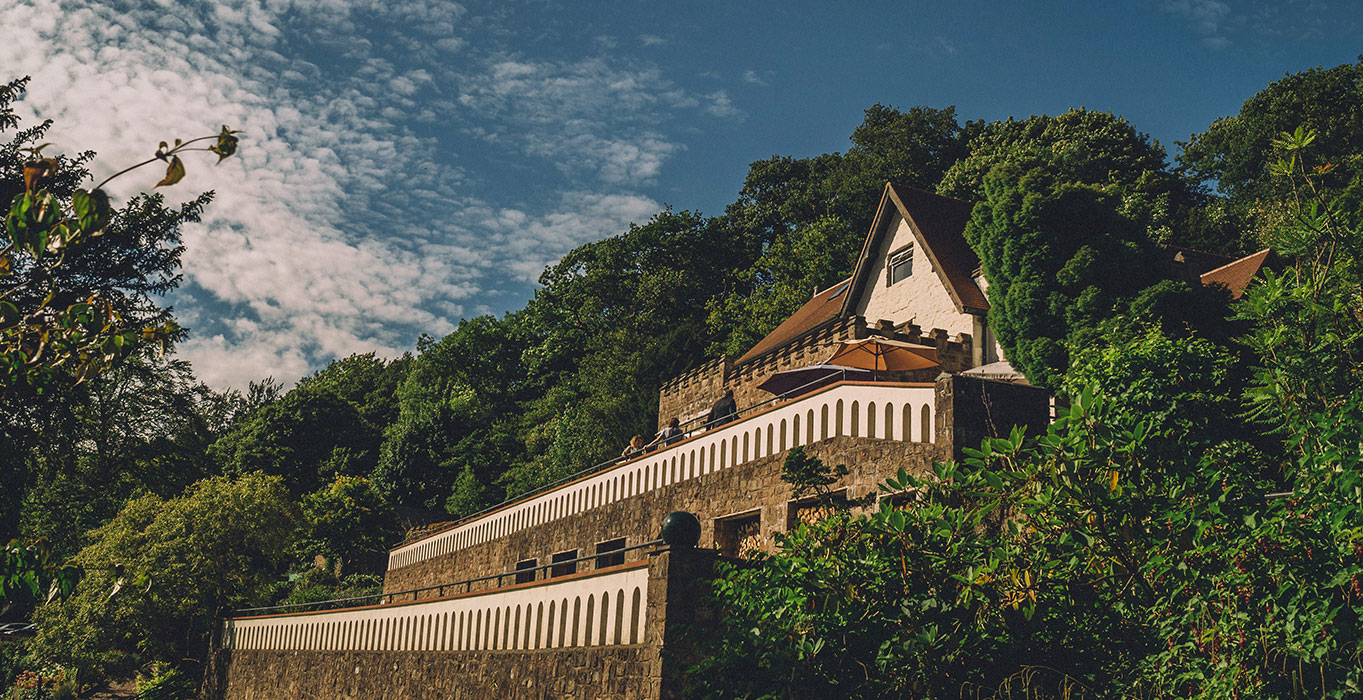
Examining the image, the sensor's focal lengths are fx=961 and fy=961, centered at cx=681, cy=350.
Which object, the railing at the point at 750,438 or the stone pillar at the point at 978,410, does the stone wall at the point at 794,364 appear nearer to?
the railing at the point at 750,438

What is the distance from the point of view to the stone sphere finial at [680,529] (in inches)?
401

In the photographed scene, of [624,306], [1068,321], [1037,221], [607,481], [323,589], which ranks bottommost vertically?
[323,589]

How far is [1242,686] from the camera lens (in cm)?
580

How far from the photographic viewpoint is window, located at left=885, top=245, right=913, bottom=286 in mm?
23002

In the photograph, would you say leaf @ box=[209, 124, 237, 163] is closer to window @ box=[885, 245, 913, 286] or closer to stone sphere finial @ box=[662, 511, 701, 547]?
stone sphere finial @ box=[662, 511, 701, 547]

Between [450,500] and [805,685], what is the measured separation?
130 feet

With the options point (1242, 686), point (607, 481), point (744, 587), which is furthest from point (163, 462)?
point (1242, 686)

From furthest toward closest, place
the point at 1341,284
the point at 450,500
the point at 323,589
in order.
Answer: the point at 450,500 < the point at 323,589 < the point at 1341,284

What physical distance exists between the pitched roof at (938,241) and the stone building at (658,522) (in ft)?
0.18

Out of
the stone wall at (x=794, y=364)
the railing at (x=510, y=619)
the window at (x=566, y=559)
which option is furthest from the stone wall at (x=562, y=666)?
the stone wall at (x=794, y=364)

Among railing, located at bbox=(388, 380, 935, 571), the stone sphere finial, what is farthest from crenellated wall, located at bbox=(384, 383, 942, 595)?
the stone sphere finial

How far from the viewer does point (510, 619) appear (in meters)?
13.2

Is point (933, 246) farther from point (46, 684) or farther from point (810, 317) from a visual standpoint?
point (46, 684)

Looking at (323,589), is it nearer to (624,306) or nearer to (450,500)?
(450,500)
